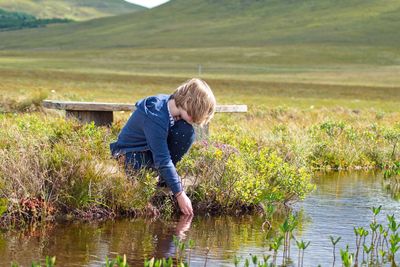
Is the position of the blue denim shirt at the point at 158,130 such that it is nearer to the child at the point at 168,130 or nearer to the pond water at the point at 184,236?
the child at the point at 168,130

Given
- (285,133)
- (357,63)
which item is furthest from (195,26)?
(285,133)

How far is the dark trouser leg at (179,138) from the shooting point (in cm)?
1063

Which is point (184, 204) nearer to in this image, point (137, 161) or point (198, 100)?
point (198, 100)

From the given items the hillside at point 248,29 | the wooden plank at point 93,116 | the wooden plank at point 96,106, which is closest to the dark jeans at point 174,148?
the wooden plank at point 96,106

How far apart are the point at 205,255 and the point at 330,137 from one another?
37.1ft

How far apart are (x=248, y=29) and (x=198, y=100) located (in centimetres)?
15851

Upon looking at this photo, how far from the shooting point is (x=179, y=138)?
1073 centimetres

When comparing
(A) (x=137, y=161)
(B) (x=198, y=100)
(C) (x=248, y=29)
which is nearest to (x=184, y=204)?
(B) (x=198, y=100)

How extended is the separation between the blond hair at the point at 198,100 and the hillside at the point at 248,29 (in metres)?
120

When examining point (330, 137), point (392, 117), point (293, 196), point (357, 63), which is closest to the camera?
point (293, 196)

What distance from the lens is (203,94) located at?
9.79 meters

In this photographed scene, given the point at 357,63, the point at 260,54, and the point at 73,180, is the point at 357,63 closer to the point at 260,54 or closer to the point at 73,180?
the point at 260,54

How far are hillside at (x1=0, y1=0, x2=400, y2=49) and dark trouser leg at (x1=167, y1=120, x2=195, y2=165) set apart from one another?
119m

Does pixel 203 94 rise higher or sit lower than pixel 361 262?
higher
